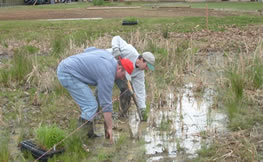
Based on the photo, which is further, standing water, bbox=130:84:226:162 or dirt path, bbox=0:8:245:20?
dirt path, bbox=0:8:245:20

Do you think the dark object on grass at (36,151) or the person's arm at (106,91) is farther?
the person's arm at (106,91)

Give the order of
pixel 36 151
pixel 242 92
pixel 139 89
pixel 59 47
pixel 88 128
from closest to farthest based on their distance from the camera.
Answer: pixel 36 151 → pixel 88 128 → pixel 139 89 → pixel 242 92 → pixel 59 47

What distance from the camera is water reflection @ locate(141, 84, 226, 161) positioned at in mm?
6250

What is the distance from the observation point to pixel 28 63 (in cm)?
959

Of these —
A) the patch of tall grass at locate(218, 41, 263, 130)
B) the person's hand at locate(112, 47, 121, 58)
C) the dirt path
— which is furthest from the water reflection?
the dirt path

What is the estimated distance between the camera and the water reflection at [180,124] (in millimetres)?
6250

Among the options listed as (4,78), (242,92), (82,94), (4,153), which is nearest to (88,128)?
(82,94)

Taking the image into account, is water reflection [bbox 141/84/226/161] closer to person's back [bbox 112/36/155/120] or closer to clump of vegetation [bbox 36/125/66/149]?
person's back [bbox 112/36/155/120]

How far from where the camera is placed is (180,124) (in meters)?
7.27

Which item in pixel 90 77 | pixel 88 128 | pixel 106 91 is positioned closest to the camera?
pixel 106 91

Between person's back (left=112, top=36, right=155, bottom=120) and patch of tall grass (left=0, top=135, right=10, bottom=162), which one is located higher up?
person's back (left=112, top=36, right=155, bottom=120)

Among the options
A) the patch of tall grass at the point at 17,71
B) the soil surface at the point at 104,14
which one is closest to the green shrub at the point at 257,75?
the patch of tall grass at the point at 17,71

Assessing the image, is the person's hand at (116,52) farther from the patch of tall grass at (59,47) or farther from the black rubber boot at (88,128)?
the patch of tall grass at (59,47)

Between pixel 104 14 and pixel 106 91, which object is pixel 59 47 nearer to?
pixel 106 91
